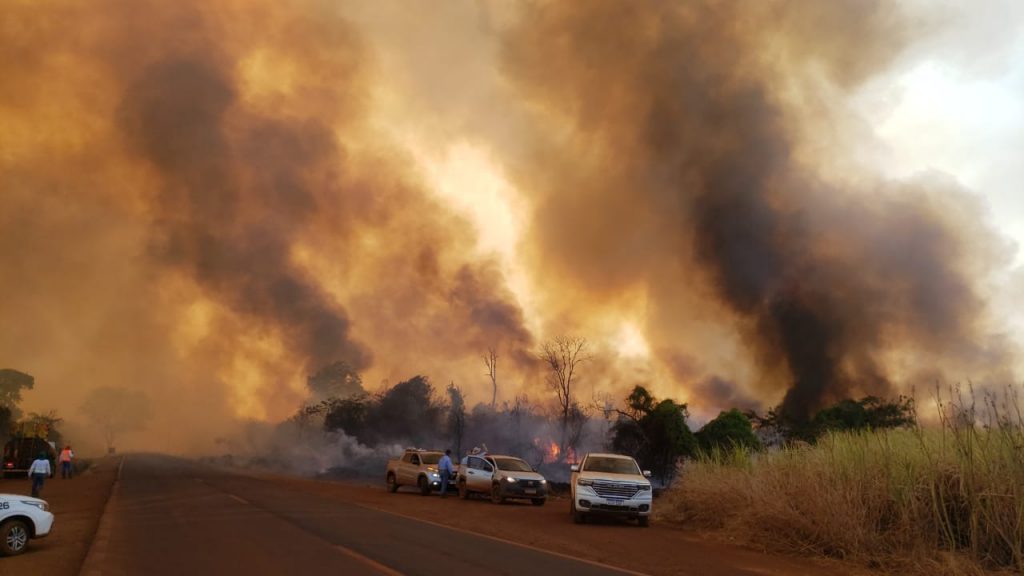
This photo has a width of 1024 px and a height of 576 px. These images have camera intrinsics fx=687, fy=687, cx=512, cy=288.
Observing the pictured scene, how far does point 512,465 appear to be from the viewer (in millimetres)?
27125

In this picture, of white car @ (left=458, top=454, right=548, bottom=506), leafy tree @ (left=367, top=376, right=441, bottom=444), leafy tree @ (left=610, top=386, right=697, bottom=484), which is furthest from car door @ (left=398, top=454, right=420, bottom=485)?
leafy tree @ (left=367, top=376, right=441, bottom=444)

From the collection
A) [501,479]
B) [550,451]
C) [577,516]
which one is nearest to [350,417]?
[550,451]

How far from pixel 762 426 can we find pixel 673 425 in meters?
23.2

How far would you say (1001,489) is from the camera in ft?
37.7

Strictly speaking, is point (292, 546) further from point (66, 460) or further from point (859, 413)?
point (859, 413)

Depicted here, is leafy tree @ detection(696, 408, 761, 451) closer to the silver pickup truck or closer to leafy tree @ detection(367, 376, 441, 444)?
the silver pickup truck

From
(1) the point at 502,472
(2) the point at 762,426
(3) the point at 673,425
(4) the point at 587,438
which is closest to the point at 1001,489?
(1) the point at 502,472

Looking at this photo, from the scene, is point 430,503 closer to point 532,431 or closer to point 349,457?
point 532,431

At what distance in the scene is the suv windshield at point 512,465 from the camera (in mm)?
26766

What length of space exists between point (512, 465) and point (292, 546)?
15.6 metres

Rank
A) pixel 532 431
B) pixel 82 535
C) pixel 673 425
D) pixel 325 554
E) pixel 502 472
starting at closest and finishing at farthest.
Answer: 1. pixel 325 554
2. pixel 82 535
3. pixel 502 472
4. pixel 673 425
5. pixel 532 431

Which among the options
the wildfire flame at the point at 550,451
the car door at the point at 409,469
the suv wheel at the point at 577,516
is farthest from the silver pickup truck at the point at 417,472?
the wildfire flame at the point at 550,451

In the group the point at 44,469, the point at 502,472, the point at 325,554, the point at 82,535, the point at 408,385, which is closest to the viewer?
the point at 325,554

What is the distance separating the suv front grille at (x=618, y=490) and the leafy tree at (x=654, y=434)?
113ft
